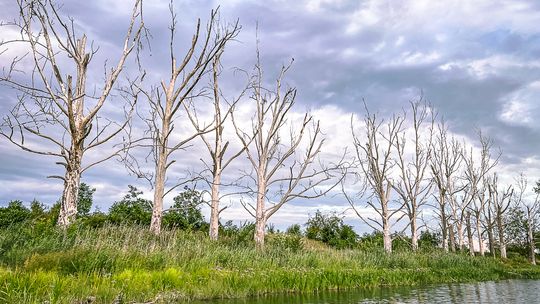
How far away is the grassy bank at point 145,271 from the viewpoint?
8.05 metres

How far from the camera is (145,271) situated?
34.7 ft

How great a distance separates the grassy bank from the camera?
26.4 feet

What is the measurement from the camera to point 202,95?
18.9m

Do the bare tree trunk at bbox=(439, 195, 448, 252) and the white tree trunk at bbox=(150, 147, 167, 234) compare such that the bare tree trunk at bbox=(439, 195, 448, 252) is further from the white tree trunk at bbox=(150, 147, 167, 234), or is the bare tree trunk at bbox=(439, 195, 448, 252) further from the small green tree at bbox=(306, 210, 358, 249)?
the white tree trunk at bbox=(150, 147, 167, 234)

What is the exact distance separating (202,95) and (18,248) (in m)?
9.96

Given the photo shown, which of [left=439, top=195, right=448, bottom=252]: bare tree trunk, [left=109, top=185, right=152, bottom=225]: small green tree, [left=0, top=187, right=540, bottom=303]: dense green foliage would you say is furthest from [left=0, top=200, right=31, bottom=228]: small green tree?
[left=439, top=195, right=448, bottom=252]: bare tree trunk

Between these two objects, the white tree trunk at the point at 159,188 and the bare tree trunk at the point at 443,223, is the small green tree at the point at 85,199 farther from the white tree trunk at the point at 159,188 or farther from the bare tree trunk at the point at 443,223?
the bare tree trunk at the point at 443,223

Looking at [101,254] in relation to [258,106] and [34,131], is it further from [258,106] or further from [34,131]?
[258,106]

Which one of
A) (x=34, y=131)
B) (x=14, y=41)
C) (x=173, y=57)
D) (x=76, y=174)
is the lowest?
(x=76, y=174)

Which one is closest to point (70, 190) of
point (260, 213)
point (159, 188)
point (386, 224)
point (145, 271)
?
point (159, 188)

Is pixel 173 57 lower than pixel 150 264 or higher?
higher

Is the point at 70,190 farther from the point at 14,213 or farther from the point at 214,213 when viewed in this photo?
the point at 14,213

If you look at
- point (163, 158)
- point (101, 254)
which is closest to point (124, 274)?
point (101, 254)

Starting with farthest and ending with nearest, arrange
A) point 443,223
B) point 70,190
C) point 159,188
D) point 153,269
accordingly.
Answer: point 443,223
point 159,188
point 70,190
point 153,269
